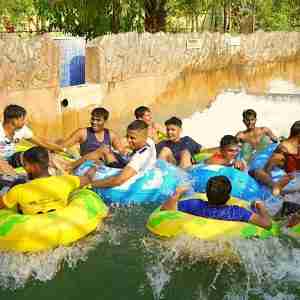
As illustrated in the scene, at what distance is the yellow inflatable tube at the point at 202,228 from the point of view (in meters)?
4.40

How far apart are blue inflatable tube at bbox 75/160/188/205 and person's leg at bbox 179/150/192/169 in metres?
0.40

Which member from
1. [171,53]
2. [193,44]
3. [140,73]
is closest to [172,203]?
[140,73]

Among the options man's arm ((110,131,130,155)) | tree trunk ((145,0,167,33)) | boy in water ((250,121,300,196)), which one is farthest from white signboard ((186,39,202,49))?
boy in water ((250,121,300,196))

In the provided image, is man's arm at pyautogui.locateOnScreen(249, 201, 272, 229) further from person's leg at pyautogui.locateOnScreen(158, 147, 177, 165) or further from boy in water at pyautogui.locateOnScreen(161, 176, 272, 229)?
person's leg at pyautogui.locateOnScreen(158, 147, 177, 165)

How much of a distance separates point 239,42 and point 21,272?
38.9ft

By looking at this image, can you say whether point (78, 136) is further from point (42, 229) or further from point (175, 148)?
point (42, 229)

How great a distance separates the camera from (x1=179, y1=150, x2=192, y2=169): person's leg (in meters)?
6.83

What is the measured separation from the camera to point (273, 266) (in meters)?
4.43

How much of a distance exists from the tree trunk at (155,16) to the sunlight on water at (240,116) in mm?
3086

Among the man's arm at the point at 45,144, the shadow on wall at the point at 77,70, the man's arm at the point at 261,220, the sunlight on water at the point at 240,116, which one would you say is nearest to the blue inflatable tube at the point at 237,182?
the man's arm at the point at 261,220

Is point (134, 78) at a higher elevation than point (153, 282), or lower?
higher

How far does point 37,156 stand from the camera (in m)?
4.64

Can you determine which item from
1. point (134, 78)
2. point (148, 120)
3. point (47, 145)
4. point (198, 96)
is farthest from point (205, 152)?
point (198, 96)

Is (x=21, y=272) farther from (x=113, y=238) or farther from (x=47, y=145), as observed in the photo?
(x=47, y=145)
